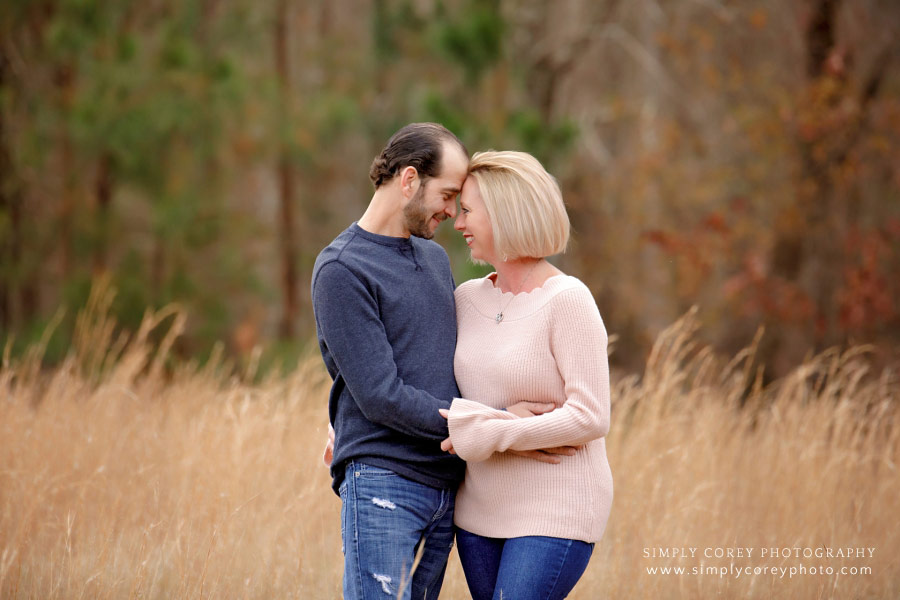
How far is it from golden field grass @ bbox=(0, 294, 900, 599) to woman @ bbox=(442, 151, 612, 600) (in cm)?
130

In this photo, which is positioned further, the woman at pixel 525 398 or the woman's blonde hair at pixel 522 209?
the woman's blonde hair at pixel 522 209

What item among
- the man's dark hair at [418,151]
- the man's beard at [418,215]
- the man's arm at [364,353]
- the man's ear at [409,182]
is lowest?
the man's arm at [364,353]

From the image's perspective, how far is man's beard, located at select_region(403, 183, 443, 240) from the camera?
105 inches

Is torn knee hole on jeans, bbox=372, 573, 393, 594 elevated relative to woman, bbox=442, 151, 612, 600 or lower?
lower

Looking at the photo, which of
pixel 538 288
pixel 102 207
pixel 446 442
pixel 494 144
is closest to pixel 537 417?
pixel 446 442

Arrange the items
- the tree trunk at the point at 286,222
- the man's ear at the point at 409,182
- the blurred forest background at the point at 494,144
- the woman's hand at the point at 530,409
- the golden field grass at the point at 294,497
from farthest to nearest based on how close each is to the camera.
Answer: the tree trunk at the point at 286,222, the blurred forest background at the point at 494,144, the golden field grass at the point at 294,497, the man's ear at the point at 409,182, the woman's hand at the point at 530,409

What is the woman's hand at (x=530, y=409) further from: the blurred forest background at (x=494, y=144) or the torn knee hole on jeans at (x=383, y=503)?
the blurred forest background at (x=494, y=144)

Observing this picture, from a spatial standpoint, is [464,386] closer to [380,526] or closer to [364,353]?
[364,353]

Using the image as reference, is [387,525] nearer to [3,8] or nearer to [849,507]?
[849,507]

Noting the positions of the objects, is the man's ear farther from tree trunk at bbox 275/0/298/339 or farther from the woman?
tree trunk at bbox 275/0/298/339

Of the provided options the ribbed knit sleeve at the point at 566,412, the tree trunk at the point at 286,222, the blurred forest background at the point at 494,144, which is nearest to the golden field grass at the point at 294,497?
the ribbed knit sleeve at the point at 566,412

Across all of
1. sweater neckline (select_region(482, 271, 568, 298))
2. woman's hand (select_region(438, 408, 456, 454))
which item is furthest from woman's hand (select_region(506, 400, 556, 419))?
sweater neckline (select_region(482, 271, 568, 298))

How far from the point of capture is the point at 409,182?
266 centimetres

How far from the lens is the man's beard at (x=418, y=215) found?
8.75ft
